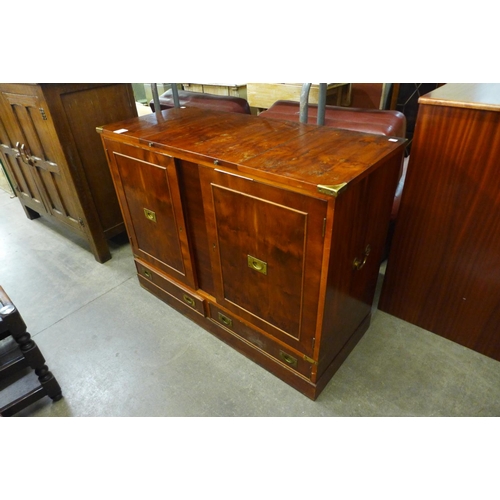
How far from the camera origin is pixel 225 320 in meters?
1.73

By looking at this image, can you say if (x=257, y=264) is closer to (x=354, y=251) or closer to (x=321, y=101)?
(x=354, y=251)

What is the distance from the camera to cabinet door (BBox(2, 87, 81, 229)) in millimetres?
2031

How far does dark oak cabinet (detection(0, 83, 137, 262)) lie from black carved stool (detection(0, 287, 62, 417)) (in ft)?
3.17

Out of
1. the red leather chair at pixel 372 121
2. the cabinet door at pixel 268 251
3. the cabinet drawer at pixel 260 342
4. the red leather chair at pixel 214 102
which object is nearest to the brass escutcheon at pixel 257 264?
the cabinet door at pixel 268 251

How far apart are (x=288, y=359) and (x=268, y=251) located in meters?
0.53

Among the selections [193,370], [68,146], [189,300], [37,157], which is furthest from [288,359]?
[37,157]

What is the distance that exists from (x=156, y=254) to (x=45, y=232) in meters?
1.52

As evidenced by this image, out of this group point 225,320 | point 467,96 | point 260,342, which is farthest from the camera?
point 225,320

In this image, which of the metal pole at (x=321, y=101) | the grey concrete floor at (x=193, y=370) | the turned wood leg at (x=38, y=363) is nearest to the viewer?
the turned wood leg at (x=38, y=363)

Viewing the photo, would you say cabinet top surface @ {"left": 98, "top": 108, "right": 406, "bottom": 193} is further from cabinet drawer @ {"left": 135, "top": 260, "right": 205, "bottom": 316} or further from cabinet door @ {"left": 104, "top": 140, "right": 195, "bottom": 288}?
cabinet drawer @ {"left": 135, "top": 260, "right": 205, "bottom": 316}

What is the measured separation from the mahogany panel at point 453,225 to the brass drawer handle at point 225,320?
0.84 m

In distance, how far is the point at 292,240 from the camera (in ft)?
3.88

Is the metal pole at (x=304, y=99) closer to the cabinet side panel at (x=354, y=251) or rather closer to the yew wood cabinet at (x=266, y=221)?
the yew wood cabinet at (x=266, y=221)

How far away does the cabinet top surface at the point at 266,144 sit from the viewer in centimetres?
111
